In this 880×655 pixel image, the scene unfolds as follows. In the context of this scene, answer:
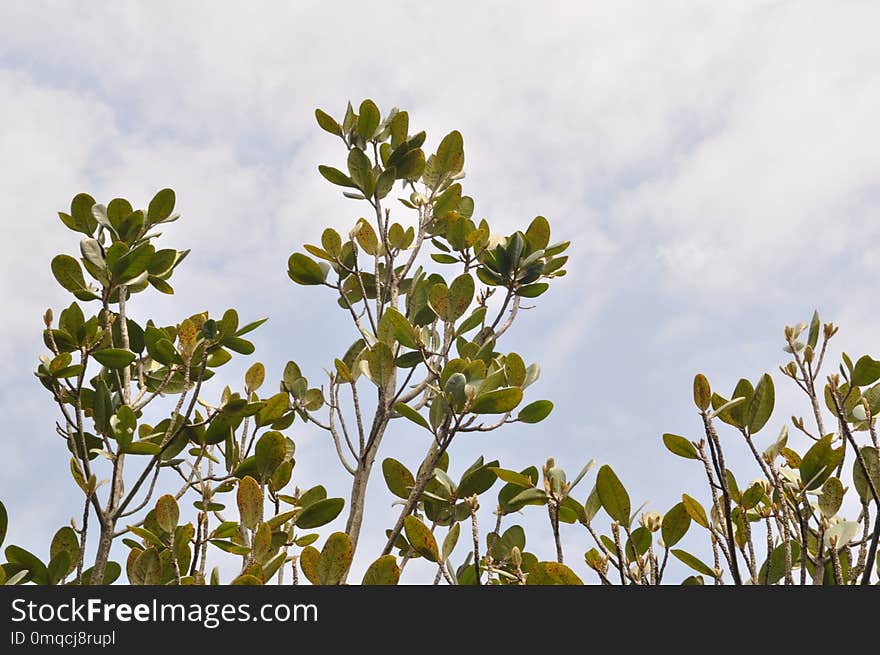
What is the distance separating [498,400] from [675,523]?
25.4 inches

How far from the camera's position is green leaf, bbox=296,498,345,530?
2598 millimetres

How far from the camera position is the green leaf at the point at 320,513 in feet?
8.52

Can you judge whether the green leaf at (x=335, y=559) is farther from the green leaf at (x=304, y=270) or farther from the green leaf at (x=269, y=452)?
the green leaf at (x=304, y=270)

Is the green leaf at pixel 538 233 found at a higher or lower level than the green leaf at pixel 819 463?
higher

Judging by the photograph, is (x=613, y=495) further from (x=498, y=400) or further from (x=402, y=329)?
(x=402, y=329)

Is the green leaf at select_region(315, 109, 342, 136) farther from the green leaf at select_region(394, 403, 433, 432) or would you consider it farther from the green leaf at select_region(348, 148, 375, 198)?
the green leaf at select_region(394, 403, 433, 432)

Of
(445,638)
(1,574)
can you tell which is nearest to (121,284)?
(1,574)

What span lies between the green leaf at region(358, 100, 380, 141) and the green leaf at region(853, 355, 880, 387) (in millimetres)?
2226

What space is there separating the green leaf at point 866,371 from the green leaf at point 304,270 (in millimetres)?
2188

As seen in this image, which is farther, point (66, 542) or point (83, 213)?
point (83, 213)

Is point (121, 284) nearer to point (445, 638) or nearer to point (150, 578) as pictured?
point (150, 578)

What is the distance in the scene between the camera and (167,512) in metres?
2.36

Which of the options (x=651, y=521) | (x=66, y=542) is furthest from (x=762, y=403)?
(x=66, y=542)

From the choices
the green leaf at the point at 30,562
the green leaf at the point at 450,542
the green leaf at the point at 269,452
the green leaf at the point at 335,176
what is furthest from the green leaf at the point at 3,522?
the green leaf at the point at 335,176
